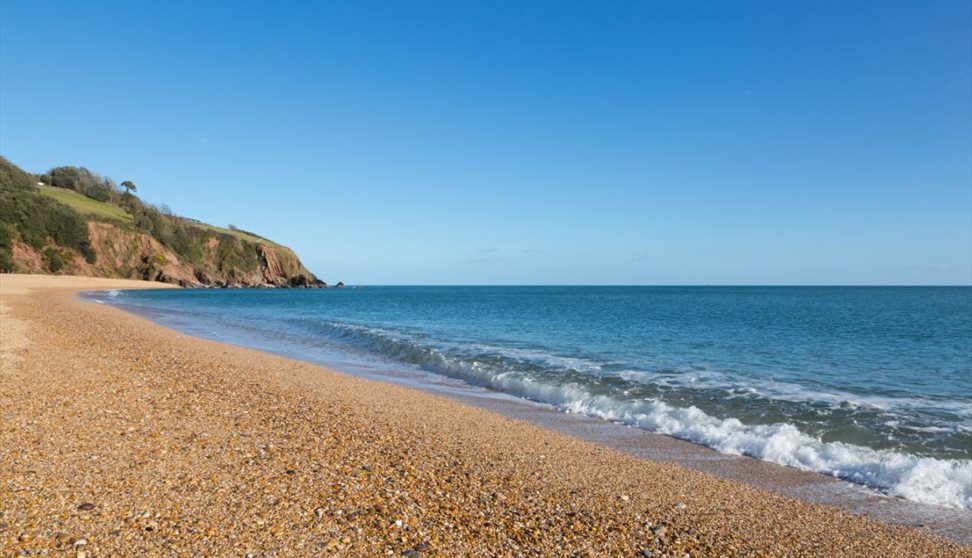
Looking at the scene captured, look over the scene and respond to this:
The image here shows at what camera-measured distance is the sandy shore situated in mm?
4465

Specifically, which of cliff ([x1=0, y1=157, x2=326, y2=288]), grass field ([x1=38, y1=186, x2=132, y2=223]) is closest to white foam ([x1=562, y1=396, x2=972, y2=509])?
cliff ([x1=0, y1=157, x2=326, y2=288])

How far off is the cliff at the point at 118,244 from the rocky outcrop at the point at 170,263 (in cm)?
17

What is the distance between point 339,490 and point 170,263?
418 feet

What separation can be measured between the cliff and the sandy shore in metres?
90.5

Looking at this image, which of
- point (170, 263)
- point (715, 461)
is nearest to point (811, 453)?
point (715, 461)

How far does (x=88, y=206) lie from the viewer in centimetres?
10331

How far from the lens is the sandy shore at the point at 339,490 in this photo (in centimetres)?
446

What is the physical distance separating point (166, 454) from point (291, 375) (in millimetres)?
7405

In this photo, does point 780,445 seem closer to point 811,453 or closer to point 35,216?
point 811,453

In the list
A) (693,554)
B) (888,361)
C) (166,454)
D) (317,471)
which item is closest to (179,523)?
(317,471)

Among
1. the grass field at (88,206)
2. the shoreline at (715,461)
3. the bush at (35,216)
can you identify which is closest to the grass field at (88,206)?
the grass field at (88,206)

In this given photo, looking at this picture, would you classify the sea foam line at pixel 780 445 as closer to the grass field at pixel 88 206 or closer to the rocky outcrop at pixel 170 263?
the rocky outcrop at pixel 170 263

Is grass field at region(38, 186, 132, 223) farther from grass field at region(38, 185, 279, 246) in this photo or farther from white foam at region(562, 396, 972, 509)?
white foam at region(562, 396, 972, 509)

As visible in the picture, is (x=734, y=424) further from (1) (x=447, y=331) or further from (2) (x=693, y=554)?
(1) (x=447, y=331)
